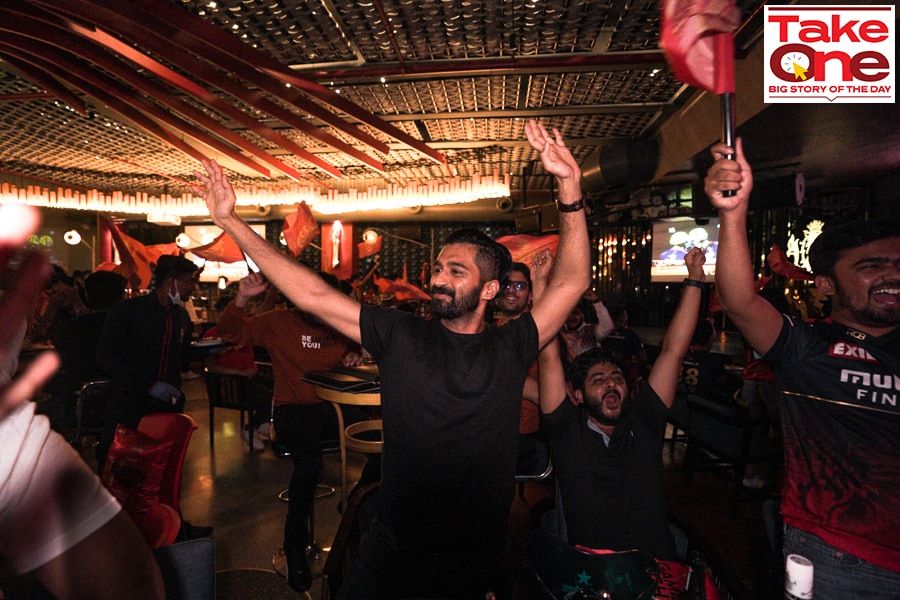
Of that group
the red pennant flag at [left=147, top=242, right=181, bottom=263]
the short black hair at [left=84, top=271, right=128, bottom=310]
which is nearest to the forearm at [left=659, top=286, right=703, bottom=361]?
the short black hair at [left=84, top=271, right=128, bottom=310]

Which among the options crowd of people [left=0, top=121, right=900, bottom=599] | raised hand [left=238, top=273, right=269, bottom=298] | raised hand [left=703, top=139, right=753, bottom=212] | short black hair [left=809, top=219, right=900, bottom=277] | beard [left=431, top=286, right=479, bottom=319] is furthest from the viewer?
raised hand [left=238, top=273, right=269, bottom=298]

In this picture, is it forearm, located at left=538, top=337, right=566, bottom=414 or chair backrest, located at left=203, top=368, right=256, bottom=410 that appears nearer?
forearm, located at left=538, top=337, right=566, bottom=414

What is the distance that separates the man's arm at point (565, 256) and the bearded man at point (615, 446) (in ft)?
0.93

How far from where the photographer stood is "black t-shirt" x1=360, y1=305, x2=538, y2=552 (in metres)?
1.77

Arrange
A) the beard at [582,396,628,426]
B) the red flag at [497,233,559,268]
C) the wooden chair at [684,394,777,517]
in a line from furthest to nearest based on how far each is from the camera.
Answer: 1. the red flag at [497,233,559,268]
2. the wooden chair at [684,394,777,517]
3. the beard at [582,396,628,426]

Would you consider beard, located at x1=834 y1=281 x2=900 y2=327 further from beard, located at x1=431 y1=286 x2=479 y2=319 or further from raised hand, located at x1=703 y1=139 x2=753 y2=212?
beard, located at x1=431 y1=286 x2=479 y2=319

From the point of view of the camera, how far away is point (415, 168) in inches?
418

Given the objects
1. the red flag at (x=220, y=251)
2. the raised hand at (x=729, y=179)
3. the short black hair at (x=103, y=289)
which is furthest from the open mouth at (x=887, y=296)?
the red flag at (x=220, y=251)

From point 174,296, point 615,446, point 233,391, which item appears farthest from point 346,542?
point 233,391

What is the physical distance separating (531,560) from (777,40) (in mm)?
3924

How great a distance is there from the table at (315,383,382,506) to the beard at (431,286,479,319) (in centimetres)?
130

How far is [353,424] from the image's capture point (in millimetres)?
3861

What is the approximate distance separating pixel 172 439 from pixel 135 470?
193 millimetres

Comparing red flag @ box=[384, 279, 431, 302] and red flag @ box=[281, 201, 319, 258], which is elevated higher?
red flag @ box=[281, 201, 319, 258]
